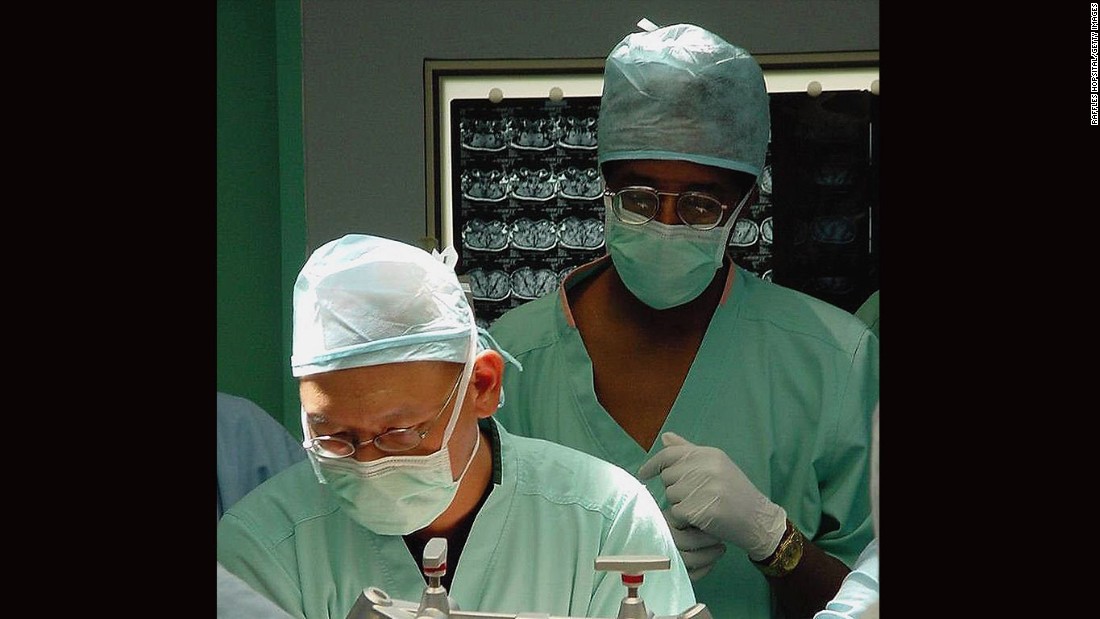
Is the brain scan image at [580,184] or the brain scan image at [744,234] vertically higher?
the brain scan image at [580,184]

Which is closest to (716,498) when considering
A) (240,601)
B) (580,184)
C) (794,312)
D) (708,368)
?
(708,368)

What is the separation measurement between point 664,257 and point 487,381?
0.35 meters

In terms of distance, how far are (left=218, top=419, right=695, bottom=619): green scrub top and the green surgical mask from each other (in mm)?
313

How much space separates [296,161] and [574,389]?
0.61 metres

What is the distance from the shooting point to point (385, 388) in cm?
183

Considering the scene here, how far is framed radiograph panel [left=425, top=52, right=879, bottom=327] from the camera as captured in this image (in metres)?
1.99

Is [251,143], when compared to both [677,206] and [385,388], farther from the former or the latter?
[677,206]

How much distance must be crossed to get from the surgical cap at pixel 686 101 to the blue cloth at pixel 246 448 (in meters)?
0.72

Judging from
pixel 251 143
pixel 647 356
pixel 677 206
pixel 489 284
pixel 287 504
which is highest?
pixel 251 143

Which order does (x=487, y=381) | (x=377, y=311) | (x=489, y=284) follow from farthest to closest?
(x=489, y=284) → (x=487, y=381) → (x=377, y=311)

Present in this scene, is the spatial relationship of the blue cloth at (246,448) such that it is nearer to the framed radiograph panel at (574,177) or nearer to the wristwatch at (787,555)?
the framed radiograph panel at (574,177)

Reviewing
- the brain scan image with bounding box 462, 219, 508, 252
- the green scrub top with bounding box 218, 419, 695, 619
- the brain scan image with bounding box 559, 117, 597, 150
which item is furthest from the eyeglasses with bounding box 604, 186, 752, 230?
the green scrub top with bounding box 218, 419, 695, 619

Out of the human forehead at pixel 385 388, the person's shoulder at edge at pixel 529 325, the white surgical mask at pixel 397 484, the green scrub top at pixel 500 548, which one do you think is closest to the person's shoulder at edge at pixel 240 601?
the green scrub top at pixel 500 548

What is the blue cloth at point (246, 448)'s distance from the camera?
2.03 m
